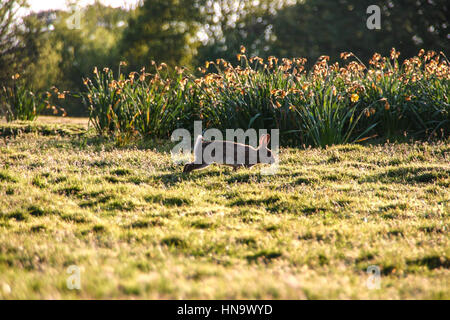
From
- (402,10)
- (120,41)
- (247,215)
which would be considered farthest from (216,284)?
(120,41)

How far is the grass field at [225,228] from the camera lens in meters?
3.22

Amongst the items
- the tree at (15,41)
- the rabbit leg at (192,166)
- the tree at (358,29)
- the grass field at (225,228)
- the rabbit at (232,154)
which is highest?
the tree at (358,29)

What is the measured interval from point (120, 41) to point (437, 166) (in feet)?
107

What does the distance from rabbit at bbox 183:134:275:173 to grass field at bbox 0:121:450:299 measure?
20 centimetres

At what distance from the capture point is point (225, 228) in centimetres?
473

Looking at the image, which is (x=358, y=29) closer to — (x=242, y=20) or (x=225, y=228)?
(x=242, y=20)

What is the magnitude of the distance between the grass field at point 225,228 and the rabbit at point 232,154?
20 cm

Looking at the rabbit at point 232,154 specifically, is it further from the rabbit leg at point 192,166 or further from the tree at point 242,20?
the tree at point 242,20

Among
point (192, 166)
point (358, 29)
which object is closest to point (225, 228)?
point (192, 166)

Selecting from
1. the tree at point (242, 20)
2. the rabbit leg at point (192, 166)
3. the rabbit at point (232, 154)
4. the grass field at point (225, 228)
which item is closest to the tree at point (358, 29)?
the tree at point (242, 20)

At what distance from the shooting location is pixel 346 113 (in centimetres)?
1121

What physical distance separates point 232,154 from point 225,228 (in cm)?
288
